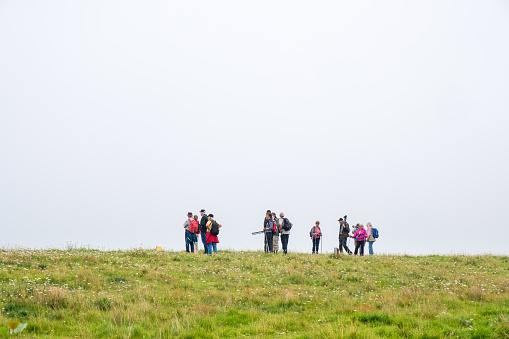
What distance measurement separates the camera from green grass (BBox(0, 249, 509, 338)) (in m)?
9.94

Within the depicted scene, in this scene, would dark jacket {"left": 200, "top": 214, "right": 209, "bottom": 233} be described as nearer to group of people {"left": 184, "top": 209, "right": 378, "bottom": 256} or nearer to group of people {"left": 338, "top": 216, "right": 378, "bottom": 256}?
group of people {"left": 184, "top": 209, "right": 378, "bottom": 256}

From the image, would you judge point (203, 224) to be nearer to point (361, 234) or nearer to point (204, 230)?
point (204, 230)

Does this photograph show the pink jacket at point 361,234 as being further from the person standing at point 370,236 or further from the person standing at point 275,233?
the person standing at point 275,233

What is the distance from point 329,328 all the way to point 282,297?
385cm

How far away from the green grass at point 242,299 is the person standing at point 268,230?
17.1ft

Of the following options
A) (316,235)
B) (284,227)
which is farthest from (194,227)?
(316,235)

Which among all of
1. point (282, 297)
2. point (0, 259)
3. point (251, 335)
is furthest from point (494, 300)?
point (0, 259)

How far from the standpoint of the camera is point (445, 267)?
2173 centimetres

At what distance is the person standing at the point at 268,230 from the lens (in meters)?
25.8

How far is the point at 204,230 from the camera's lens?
24922 millimetres

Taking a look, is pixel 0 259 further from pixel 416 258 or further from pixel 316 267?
pixel 416 258

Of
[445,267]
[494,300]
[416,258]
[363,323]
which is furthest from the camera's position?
[416,258]

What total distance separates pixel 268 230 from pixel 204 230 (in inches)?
155

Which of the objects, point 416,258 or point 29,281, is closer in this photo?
point 29,281
